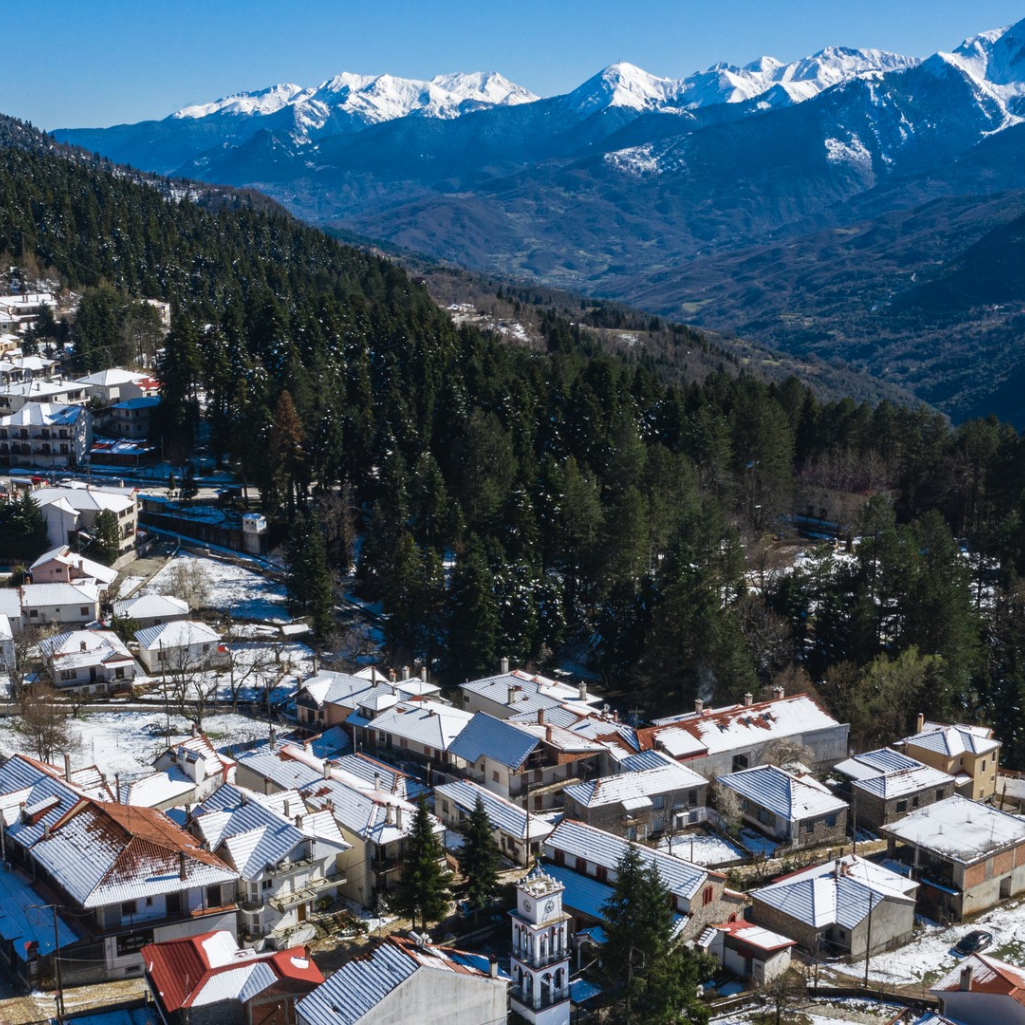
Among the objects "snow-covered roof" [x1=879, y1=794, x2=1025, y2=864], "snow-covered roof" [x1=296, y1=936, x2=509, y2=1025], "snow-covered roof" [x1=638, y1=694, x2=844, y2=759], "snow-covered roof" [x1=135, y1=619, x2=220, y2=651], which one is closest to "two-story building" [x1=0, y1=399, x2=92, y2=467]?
"snow-covered roof" [x1=135, y1=619, x2=220, y2=651]

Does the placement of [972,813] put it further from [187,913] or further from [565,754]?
[187,913]

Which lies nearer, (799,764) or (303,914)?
(303,914)

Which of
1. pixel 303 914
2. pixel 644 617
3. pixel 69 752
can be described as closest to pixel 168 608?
pixel 69 752

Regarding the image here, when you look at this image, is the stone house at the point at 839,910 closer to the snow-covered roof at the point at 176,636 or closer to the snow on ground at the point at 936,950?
the snow on ground at the point at 936,950

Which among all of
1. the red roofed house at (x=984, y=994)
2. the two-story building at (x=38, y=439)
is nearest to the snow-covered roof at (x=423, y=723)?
the red roofed house at (x=984, y=994)

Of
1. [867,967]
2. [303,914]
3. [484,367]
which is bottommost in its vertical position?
[867,967]

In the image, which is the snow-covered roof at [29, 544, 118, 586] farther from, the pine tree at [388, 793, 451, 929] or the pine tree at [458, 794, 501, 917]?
the pine tree at [458, 794, 501, 917]
